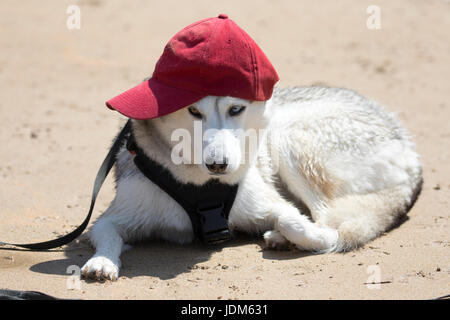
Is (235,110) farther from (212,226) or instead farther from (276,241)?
(276,241)

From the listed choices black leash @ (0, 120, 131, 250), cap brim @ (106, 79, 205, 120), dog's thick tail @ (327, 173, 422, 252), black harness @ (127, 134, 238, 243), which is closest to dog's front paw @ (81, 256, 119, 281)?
black leash @ (0, 120, 131, 250)

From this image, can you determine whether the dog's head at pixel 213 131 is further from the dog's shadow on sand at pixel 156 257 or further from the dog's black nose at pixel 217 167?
the dog's shadow on sand at pixel 156 257

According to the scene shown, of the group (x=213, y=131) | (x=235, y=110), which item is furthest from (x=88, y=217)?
(x=235, y=110)

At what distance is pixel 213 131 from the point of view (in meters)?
3.37

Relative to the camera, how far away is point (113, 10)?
1169cm

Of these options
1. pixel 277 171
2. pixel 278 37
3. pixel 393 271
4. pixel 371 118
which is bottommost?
pixel 393 271

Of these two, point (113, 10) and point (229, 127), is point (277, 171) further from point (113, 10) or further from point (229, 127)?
point (113, 10)

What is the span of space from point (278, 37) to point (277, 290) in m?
7.96

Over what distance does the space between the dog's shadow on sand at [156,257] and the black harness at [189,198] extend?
127mm

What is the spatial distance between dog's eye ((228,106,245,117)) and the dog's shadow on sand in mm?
942

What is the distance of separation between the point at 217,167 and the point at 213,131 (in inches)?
8.3

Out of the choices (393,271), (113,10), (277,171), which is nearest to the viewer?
(393,271)

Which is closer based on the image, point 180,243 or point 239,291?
point 239,291

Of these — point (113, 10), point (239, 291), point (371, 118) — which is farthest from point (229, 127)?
point (113, 10)
